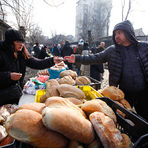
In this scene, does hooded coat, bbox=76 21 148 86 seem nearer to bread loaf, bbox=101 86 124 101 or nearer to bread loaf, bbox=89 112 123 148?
bread loaf, bbox=101 86 124 101

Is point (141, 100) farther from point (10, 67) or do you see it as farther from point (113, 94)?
point (10, 67)

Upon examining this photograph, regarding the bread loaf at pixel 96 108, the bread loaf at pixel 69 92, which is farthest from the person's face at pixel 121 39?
the bread loaf at pixel 96 108

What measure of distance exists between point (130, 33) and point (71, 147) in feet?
7.45

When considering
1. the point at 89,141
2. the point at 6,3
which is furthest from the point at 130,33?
the point at 6,3

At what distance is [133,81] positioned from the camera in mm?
2148

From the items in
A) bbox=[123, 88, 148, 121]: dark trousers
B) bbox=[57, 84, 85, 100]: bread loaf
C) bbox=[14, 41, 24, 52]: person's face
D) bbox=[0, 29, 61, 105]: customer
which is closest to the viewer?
bbox=[57, 84, 85, 100]: bread loaf

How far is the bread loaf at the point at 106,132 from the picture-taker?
85cm

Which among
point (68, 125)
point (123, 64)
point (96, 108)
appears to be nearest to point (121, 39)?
point (123, 64)

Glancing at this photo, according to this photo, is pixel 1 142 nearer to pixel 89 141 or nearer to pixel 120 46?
pixel 89 141

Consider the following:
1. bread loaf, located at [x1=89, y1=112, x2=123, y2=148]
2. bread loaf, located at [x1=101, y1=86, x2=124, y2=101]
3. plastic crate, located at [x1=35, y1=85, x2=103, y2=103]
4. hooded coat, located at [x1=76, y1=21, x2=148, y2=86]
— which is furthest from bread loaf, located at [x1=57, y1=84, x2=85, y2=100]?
hooded coat, located at [x1=76, y1=21, x2=148, y2=86]

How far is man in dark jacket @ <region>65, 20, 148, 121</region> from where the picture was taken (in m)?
2.14

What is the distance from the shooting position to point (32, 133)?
0.78 m

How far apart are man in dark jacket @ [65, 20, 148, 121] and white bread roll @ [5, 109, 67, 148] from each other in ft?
5.94

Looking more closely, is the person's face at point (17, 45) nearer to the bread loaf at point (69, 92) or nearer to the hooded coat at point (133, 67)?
the bread loaf at point (69, 92)
